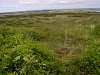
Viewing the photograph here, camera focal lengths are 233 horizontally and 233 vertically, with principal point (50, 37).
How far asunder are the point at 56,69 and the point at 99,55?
148 cm

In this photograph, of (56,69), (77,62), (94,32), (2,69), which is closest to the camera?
(2,69)

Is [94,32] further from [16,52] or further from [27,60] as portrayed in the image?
[27,60]

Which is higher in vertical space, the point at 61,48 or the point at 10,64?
the point at 10,64

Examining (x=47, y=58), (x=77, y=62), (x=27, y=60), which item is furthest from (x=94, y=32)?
(x=27, y=60)

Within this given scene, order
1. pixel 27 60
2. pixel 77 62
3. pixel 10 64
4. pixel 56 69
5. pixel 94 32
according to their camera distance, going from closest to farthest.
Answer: pixel 27 60
pixel 10 64
pixel 56 69
pixel 77 62
pixel 94 32

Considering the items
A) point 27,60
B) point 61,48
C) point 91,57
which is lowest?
point 61,48

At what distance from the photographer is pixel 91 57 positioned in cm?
771

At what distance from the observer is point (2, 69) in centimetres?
584

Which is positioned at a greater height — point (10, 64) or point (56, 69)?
point (10, 64)

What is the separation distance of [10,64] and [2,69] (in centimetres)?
46

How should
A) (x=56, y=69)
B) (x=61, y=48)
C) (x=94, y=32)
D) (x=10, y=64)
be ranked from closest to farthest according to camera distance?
(x=10, y=64) < (x=56, y=69) < (x=61, y=48) < (x=94, y=32)

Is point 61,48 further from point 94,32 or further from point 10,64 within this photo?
point 10,64

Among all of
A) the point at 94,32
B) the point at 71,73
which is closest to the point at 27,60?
the point at 71,73

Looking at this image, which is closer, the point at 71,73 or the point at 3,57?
the point at 3,57
